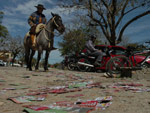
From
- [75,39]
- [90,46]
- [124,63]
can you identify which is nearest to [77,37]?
[75,39]

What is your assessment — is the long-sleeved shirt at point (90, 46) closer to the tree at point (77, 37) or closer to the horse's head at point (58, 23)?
the horse's head at point (58, 23)

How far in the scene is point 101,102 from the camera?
197 centimetres

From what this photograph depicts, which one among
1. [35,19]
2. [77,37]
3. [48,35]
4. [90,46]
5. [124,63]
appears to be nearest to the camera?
[124,63]

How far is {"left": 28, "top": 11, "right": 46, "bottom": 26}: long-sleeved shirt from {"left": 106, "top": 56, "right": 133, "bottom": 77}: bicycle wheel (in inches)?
164

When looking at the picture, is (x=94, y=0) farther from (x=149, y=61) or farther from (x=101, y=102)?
(x=101, y=102)

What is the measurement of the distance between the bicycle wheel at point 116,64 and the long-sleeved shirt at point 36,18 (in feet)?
13.7

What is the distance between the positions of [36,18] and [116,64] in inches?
175

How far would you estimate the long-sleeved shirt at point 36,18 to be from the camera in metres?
Answer: 7.54

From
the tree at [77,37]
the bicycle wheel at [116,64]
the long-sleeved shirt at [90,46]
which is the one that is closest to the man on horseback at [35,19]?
the long-sleeved shirt at [90,46]

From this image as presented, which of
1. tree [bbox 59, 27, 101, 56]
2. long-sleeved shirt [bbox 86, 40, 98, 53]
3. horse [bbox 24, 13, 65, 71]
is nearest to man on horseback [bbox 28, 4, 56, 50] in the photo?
horse [bbox 24, 13, 65, 71]

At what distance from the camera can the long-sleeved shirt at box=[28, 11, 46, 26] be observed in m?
7.54

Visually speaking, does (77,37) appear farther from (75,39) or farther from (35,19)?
(35,19)

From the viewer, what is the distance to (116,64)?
213 inches

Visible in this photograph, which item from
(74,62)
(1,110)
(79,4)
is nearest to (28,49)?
(74,62)
